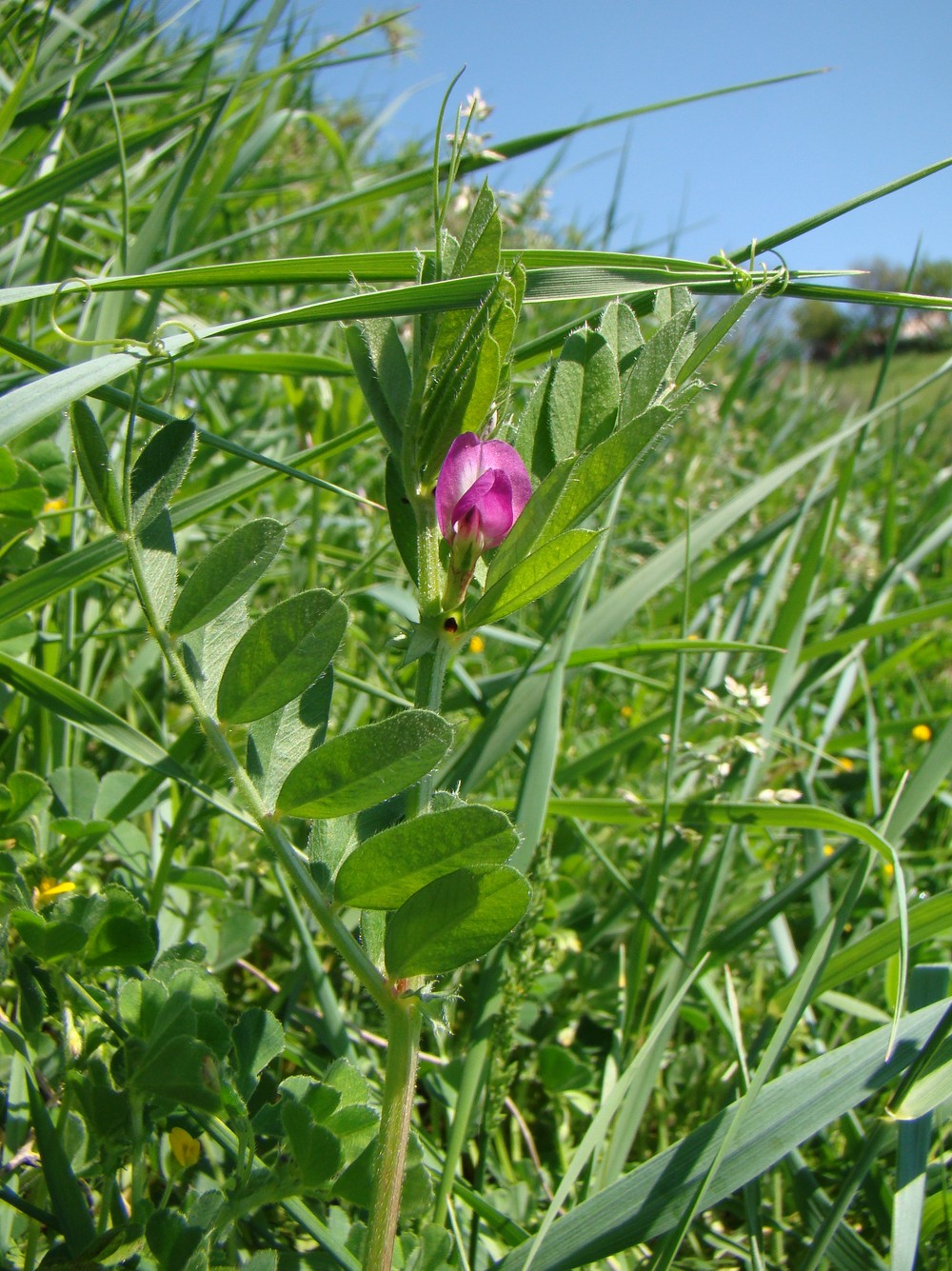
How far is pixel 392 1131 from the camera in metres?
0.58

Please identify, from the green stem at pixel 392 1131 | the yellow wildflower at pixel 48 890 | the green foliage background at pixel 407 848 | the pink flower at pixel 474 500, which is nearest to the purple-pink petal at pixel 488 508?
the pink flower at pixel 474 500

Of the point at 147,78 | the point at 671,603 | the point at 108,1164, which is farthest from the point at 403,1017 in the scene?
the point at 147,78

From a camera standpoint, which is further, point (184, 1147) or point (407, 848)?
point (184, 1147)

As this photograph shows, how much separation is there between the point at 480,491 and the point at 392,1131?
37 cm

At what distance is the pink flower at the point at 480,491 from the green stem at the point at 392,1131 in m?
0.28

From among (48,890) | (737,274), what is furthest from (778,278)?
(48,890)

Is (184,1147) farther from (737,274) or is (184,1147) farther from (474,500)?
(737,274)

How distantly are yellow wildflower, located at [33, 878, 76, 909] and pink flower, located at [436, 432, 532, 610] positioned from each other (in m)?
0.45

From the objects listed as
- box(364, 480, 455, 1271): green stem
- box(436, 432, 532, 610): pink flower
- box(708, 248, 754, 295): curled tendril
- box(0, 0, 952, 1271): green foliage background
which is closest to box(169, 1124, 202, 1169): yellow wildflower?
box(0, 0, 952, 1271): green foliage background

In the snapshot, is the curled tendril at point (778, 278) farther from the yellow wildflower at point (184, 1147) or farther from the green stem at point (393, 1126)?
the yellow wildflower at point (184, 1147)

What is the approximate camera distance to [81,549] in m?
0.92

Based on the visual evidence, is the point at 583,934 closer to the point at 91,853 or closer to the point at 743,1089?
the point at 743,1089

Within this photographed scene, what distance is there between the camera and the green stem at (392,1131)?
577mm

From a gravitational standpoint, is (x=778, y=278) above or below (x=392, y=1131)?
above
